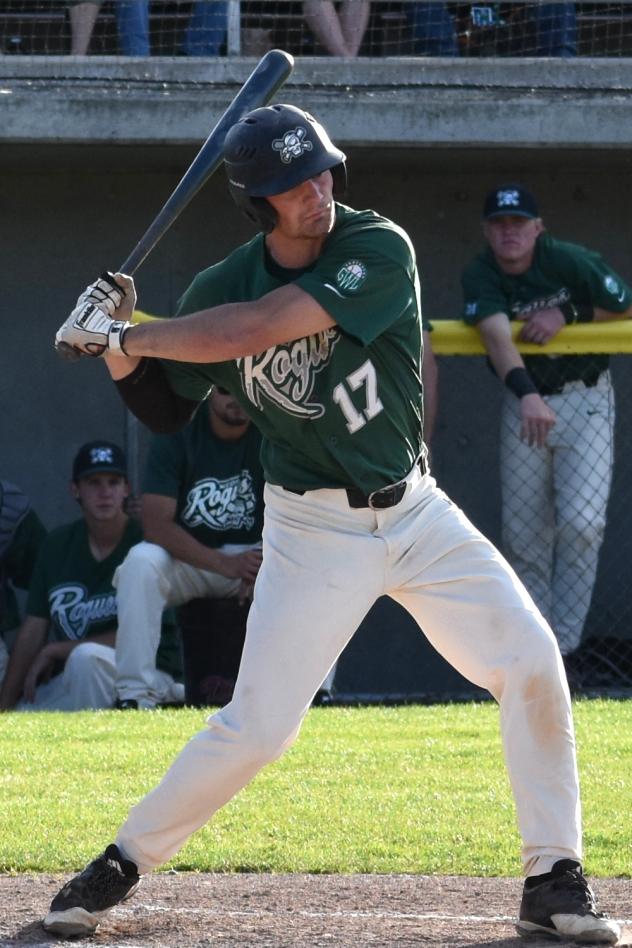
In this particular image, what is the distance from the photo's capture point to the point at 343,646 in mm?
3732

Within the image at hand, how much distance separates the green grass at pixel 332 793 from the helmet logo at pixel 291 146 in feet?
6.58

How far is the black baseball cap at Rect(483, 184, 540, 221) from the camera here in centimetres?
796

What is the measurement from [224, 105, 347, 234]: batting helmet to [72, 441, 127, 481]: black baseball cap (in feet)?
14.8

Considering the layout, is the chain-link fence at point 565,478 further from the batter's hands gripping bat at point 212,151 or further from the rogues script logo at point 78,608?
the batter's hands gripping bat at point 212,151

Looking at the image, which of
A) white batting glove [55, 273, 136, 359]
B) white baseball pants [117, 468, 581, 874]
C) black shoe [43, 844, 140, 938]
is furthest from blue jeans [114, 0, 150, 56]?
black shoe [43, 844, 140, 938]

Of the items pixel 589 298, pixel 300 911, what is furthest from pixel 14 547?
pixel 300 911

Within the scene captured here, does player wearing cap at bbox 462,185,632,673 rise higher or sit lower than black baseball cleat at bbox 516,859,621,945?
higher

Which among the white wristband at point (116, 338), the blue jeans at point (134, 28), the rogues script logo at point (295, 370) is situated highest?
the blue jeans at point (134, 28)

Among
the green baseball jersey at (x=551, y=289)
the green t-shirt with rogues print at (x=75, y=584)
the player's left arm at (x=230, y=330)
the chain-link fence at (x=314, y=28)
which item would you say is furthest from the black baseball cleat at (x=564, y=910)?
the chain-link fence at (x=314, y=28)

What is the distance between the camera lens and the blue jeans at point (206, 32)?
9.96m

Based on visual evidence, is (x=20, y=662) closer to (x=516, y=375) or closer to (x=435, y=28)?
(x=516, y=375)

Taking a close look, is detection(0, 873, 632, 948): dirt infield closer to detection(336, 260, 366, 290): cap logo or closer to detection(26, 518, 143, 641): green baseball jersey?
detection(336, 260, 366, 290): cap logo

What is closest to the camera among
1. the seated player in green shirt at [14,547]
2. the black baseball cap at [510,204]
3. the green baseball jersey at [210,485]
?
the green baseball jersey at [210,485]

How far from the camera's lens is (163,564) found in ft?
25.0
